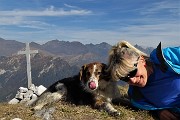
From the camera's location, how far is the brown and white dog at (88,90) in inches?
490

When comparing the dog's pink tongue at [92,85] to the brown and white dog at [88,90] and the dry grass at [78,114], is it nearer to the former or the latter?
the brown and white dog at [88,90]

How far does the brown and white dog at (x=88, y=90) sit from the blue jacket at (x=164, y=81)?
92.5 inches

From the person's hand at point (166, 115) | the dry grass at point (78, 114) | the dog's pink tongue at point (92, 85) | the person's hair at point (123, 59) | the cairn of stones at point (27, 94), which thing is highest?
the person's hair at point (123, 59)

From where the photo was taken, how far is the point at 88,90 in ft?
43.3

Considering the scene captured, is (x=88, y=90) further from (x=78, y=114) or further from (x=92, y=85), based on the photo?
(x=78, y=114)

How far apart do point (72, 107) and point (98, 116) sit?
54.7 inches

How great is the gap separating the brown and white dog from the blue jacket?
92.5 inches

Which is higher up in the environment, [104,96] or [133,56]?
[133,56]

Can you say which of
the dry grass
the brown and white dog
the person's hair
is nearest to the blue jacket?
the person's hair

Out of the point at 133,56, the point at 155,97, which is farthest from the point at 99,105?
the point at 133,56

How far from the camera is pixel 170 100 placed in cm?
916

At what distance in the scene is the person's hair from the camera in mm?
8703

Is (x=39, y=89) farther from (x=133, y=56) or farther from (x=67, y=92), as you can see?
(x=133, y=56)

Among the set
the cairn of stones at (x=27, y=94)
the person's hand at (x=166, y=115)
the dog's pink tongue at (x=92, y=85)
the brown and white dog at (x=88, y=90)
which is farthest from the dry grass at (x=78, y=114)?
the cairn of stones at (x=27, y=94)
